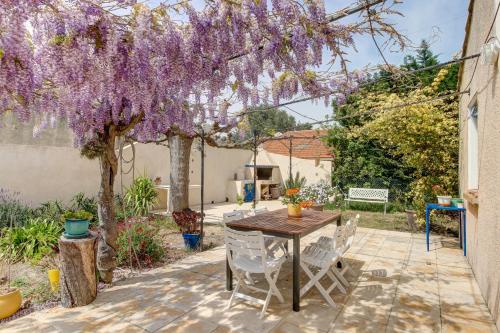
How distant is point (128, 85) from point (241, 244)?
198 centimetres

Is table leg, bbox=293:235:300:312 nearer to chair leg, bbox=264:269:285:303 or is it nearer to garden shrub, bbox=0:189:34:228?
chair leg, bbox=264:269:285:303

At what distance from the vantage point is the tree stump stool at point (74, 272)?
3.18 metres

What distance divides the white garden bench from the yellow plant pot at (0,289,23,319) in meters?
8.99

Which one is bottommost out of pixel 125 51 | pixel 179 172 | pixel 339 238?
pixel 339 238

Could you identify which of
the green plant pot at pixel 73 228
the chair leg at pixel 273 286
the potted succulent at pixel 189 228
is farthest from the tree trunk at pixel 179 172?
the chair leg at pixel 273 286

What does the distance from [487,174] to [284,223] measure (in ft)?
7.64

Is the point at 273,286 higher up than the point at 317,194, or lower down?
lower down

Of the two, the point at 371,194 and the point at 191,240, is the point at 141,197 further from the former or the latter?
the point at 371,194

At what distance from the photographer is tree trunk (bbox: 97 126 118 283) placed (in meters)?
3.78

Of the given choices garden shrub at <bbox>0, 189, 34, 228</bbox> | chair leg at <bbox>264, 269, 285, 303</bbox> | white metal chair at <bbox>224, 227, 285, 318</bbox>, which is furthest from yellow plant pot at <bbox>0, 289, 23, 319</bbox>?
garden shrub at <bbox>0, 189, 34, 228</bbox>

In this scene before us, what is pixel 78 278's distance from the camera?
126 inches


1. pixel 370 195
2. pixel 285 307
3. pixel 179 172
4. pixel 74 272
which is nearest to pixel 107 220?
pixel 74 272

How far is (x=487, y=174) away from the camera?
3.43m

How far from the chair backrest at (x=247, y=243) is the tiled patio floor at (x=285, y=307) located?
566mm
